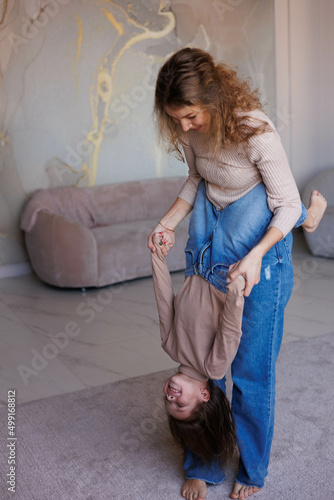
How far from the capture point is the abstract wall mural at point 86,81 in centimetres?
444

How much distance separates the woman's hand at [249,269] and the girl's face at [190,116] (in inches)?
14.8

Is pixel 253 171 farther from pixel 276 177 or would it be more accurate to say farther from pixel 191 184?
pixel 191 184

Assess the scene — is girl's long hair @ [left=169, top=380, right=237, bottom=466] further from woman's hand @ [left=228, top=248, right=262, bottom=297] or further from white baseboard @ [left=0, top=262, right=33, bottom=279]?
white baseboard @ [left=0, top=262, right=33, bottom=279]

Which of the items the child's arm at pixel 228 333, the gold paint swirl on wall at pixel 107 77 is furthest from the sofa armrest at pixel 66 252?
the child's arm at pixel 228 333

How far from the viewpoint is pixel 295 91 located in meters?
5.43

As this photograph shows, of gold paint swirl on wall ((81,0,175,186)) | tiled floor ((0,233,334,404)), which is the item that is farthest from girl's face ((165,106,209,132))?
gold paint swirl on wall ((81,0,175,186))

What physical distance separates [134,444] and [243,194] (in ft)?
3.58

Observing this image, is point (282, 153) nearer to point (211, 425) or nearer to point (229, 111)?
point (229, 111)

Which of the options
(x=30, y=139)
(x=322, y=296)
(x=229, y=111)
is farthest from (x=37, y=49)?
(x=229, y=111)

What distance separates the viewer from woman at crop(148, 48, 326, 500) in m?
1.57

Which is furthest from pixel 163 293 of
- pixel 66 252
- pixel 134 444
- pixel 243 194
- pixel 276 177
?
pixel 66 252

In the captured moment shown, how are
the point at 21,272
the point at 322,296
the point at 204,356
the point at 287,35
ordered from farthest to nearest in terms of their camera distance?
1. the point at 287,35
2. the point at 21,272
3. the point at 322,296
4. the point at 204,356

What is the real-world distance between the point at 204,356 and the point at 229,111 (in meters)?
0.70

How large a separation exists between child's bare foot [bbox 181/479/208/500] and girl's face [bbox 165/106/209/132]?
114cm
